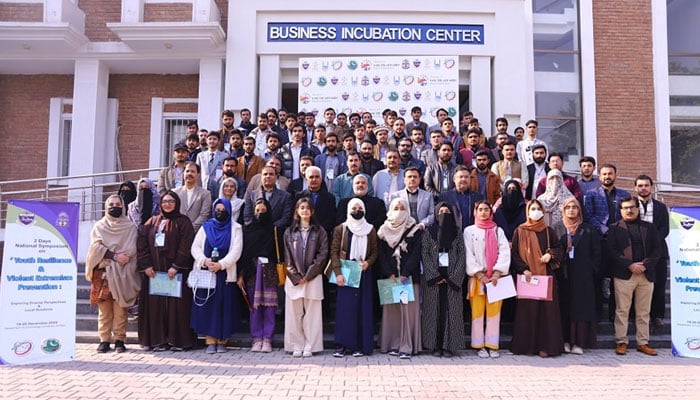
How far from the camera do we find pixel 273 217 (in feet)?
22.3

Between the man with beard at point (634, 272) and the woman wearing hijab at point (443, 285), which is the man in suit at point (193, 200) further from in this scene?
the man with beard at point (634, 272)

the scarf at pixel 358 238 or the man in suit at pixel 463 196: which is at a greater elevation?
the man in suit at pixel 463 196

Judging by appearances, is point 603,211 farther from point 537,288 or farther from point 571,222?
point 537,288

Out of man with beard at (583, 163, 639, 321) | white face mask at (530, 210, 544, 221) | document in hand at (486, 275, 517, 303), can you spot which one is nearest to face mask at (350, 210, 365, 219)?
document in hand at (486, 275, 517, 303)

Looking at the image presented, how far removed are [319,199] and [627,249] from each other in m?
3.96

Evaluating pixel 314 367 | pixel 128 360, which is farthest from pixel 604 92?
pixel 128 360

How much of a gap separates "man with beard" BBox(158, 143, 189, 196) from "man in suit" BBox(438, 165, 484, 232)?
383 centimetres

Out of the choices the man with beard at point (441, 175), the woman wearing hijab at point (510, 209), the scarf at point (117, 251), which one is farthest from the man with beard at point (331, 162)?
the scarf at point (117, 251)

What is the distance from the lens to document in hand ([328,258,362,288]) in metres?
6.25

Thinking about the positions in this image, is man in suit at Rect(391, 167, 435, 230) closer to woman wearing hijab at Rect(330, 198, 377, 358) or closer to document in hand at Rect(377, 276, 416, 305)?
woman wearing hijab at Rect(330, 198, 377, 358)

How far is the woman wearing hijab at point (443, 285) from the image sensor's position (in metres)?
6.29

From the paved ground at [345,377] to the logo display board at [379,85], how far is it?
642 cm

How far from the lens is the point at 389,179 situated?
730 cm

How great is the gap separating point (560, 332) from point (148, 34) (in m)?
10.3
